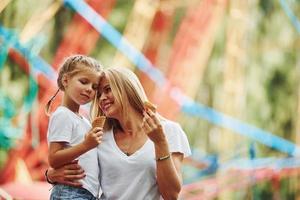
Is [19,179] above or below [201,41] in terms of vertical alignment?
below

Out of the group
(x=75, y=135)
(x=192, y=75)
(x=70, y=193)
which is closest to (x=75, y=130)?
(x=75, y=135)

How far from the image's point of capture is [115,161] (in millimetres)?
2305

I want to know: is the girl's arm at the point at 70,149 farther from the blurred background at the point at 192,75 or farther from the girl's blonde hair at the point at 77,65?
the blurred background at the point at 192,75

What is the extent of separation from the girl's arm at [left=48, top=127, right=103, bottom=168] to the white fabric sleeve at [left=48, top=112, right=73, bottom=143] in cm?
2

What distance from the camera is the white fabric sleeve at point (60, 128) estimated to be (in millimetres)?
2490

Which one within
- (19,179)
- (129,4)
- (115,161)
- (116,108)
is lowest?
(19,179)

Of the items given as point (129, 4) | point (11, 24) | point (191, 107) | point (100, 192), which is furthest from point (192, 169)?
point (100, 192)

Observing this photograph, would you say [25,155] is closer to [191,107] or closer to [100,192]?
[191,107]

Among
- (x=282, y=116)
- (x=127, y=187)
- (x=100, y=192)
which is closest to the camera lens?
(x=127, y=187)

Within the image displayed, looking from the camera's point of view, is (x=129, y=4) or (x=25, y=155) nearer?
(x=25, y=155)

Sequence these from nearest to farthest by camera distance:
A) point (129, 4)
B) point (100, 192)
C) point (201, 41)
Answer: point (100, 192) < point (129, 4) < point (201, 41)

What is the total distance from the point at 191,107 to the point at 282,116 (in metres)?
0.93

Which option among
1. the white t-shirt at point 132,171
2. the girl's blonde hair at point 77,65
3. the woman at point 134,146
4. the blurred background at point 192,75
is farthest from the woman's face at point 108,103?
the blurred background at point 192,75

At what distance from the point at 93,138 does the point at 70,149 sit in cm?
15
